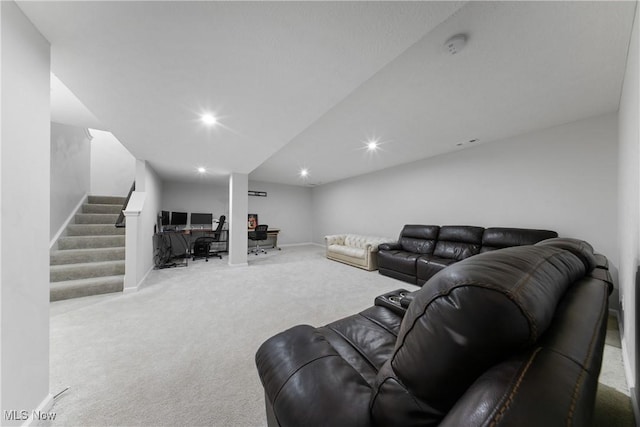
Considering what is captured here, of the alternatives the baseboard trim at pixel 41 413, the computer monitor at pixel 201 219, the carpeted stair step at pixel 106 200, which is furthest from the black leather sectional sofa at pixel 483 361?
the computer monitor at pixel 201 219

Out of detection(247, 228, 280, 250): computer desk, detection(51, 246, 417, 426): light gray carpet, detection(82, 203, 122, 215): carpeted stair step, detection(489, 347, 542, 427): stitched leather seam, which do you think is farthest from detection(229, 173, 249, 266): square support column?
detection(489, 347, 542, 427): stitched leather seam

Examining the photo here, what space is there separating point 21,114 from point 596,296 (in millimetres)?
2560

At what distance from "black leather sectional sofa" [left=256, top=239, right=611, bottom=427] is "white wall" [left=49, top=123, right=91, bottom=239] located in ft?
16.1

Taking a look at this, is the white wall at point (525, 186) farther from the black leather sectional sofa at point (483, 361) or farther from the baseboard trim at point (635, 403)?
the black leather sectional sofa at point (483, 361)

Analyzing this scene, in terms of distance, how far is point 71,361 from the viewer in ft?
5.42

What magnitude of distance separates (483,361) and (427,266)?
3237 millimetres

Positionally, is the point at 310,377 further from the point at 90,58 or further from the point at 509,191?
the point at 509,191

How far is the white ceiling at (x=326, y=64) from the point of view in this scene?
44.2 inches

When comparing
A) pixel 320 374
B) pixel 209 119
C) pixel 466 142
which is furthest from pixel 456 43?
pixel 466 142

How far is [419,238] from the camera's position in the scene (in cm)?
429

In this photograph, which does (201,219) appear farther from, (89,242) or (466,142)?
(466,142)

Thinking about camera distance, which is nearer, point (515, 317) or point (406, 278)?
point (515, 317)

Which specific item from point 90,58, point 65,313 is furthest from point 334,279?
point 90,58

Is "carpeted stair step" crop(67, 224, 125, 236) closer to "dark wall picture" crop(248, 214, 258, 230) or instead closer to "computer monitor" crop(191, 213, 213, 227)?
"computer monitor" crop(191, 213, 213, 227)
